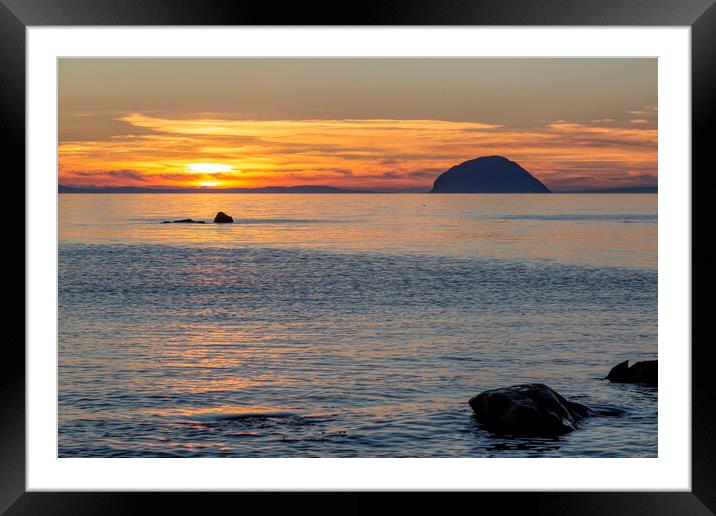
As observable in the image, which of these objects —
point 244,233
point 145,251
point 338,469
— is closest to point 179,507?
point 338,469

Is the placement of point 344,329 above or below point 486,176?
below

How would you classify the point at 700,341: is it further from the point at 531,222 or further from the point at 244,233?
the point at 531,222

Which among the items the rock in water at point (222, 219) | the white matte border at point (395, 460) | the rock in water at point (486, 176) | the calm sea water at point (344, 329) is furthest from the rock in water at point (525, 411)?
the rock in water at point (486, 176)

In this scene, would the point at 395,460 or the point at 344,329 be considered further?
the point at 344,329

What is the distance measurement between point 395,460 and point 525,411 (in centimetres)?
501

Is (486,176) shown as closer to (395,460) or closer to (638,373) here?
(638,373)

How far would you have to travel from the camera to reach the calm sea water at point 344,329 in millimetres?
11047

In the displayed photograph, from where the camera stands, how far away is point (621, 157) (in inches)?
1823

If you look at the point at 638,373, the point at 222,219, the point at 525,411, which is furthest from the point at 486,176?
the point at 525,411

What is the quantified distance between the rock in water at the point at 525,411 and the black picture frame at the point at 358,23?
4.72 metres

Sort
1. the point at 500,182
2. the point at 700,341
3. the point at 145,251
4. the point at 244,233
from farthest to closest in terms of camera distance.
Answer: the point at 500,182 → the point at 244,233 → the point at 145,251 → the point at 700,341

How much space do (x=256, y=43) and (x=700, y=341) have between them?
2.27m

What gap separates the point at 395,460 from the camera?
397cm

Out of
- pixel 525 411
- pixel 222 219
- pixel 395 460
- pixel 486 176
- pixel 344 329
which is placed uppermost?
pixel 486 176
